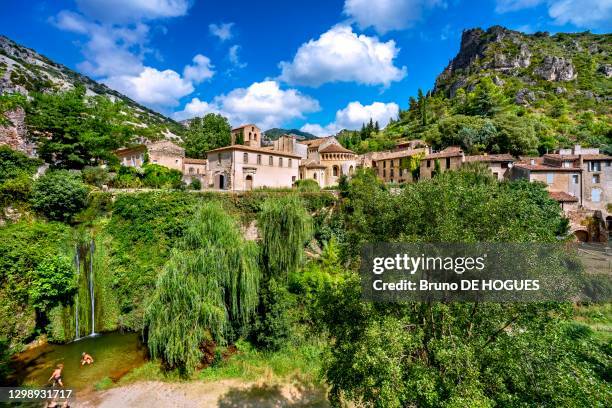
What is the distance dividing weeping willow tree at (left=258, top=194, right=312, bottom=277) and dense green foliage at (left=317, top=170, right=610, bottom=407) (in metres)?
6.68

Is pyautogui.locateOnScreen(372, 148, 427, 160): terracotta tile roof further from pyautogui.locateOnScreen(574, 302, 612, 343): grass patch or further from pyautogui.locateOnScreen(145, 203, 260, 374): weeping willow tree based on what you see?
pyautogui.locateOnScreen(145, 203, 260, 374): weeping willow tree

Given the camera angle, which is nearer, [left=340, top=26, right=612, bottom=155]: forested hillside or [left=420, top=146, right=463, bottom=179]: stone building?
[left=420, top=146, right=463, bottom=179]: stone building

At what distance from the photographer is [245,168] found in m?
32.2

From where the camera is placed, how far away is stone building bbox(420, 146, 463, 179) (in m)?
34.9

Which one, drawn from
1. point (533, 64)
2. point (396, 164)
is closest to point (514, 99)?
point (533, 64)

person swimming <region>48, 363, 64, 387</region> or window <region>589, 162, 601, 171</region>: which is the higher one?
window <region>589, 162, 601, 171</region>

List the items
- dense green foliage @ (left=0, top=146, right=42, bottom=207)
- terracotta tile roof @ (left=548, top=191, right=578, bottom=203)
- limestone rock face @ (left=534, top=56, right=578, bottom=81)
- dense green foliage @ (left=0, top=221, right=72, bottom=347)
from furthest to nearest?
limestone rock face @ (left=534, top=56, right=578, bottom=81) < terracotta tile roof @ (left=548, top=191, right=578, bottom=203) < dense green foliage @ (left=0, top=146, right=42, bottom=207) < dense green foliage @ (left=0, top=221, right=72, bottom=347)

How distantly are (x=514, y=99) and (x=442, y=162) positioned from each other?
5312 cm

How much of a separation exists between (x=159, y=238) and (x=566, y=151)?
47.3 m

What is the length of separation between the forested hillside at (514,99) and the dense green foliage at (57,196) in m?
49.6

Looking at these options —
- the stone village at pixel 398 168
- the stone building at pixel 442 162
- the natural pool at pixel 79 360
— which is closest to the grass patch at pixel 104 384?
the natural pool at pixel 79 360

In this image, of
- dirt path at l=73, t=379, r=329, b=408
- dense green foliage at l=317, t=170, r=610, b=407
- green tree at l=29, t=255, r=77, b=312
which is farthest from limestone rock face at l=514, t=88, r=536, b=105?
green tree at l=29, t=255, r=77, b=312

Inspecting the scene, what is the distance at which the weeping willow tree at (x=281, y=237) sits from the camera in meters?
14.7

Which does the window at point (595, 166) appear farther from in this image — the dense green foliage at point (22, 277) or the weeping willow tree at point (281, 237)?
the dense green foliage at point (22, 277)
